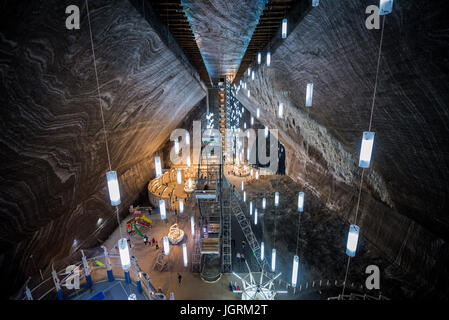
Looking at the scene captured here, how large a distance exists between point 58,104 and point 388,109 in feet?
18.8

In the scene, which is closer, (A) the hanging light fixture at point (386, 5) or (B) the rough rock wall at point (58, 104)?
(A) the hanging light fixture at point (386, 5)

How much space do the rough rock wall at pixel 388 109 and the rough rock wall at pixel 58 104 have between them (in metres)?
3.43

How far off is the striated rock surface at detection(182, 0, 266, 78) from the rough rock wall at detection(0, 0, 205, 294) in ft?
3.57

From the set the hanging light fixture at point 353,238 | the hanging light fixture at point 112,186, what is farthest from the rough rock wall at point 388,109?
the hanging light fixture at point 112,186

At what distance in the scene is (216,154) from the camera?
A: 11219 millimetres

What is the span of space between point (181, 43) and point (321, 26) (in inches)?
168

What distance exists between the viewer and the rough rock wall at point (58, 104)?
2.42 m

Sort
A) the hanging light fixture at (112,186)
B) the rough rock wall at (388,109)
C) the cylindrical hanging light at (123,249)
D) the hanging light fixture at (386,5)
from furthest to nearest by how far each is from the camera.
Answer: the cylindrical hanging light at (123,249)
the hanging light fixture at (112,186)
the rough rock wall at (388,109)
the hanging light fixture at (386,5)

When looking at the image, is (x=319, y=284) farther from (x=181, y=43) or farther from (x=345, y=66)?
(x=181, y=43)

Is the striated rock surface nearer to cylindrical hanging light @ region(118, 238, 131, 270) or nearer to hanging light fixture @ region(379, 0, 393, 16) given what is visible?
hanging light fixture @ region(379, 0, 393, 16)

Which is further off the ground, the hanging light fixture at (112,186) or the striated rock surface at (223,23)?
the striated rock surface at (223,23)

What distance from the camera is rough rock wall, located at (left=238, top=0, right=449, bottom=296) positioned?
8.39ft

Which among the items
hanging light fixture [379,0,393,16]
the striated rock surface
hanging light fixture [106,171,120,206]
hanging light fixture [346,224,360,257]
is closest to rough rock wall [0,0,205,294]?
the striated rock surface

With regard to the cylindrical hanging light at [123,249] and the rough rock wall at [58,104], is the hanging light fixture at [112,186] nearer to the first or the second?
the cylindrical hanging light at [123,249]
